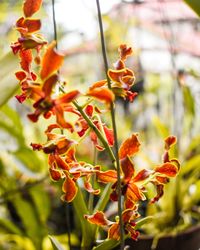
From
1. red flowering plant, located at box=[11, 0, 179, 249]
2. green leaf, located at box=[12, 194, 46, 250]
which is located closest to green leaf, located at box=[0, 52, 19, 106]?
red flowering plant, located at box=[11, 0, 179, 249]

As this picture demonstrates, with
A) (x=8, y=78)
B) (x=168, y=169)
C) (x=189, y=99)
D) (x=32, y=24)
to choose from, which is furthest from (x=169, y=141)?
(x=189, y=99)

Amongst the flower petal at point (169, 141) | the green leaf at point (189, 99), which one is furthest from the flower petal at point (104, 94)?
the green leaf at point (189, 99)

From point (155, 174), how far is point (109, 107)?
0.09 metres

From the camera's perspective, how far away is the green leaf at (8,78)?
51 centimetres

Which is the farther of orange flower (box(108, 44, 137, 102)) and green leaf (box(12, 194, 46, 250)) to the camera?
green leaf (box(12, 194, 46, 250))

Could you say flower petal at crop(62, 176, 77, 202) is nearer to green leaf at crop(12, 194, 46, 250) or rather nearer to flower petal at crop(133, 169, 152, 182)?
flower petal at crop(133, 169, 152, 182)

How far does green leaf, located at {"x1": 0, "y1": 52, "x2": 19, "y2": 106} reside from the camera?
515mm

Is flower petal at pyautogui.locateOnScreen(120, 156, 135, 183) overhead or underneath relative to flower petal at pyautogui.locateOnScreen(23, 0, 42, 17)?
underneath

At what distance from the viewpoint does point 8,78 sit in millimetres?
524

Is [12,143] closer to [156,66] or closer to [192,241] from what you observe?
[192,241]

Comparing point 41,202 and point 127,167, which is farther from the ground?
point 127,167

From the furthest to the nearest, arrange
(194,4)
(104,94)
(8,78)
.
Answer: (8,78) → (194,4) → (104,94)

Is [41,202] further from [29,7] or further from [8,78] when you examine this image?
[29,7]

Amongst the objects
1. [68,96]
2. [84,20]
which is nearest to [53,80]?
[68,96]
